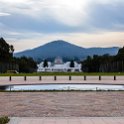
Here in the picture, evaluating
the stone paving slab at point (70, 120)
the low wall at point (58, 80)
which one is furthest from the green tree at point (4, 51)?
the stone paving slab at point (70, 120)

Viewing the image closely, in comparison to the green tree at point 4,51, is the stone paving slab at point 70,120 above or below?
below

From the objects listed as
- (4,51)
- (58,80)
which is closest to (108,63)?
(4,51)

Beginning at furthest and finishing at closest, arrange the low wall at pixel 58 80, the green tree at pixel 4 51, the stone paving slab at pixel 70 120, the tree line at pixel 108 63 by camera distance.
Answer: the tree line at pixel 108 63 → the green tree at pixel 4 51 → the low wall at pixel 58 80 → the stone paving slab at pixel 70 120

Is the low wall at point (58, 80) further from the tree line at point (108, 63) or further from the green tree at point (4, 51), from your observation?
the green tree at point (4, 51)

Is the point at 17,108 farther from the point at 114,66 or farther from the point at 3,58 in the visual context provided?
the point at 114,66

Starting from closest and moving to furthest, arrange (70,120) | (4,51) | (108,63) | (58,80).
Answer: (70,120), (58,80), (4,51), (108,63)

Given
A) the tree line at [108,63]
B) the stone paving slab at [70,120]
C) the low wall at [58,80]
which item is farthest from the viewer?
the tree line at [108,63]

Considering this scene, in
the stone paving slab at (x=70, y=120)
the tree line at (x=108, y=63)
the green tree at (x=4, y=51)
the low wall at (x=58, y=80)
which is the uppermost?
the green tree at (x=4, y=51)

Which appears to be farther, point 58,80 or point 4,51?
point 4,51

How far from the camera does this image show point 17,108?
14.3 meters

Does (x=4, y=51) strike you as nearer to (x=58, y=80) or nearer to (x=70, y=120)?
(x=58, y=80)

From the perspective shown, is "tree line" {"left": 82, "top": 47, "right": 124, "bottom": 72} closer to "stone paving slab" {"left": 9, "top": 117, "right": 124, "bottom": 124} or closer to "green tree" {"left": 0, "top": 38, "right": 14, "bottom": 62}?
"green tree" {"left": 0, "top": 38, "right": 14, "bottom": 62}

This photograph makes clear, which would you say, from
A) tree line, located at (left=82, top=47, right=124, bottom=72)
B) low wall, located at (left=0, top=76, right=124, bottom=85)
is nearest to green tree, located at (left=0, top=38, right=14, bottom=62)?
tree line, located at (left=82, top=47, right=124, bottom=72)

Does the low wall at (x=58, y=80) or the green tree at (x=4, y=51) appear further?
the green tree at (x=4, y=51)
